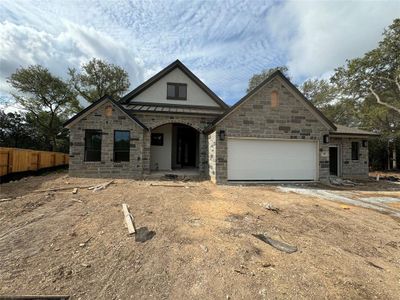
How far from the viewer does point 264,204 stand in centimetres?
714

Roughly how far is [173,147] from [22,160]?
9000 millimetres

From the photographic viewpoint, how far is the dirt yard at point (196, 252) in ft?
9.87

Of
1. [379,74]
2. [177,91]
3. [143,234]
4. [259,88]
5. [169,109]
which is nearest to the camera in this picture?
[143,234]

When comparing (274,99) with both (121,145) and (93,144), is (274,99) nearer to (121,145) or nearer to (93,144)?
(121,145)

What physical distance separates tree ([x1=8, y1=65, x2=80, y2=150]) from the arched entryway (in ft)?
57.7

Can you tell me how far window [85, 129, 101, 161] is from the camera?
40.0ft

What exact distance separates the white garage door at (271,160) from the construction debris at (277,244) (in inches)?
255

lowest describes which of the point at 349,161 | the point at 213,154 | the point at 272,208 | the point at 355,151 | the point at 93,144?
the point at 272,208

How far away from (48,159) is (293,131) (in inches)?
659

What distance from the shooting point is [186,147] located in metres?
18.3

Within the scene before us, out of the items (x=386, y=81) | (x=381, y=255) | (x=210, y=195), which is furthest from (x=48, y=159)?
(x=386, y=81)

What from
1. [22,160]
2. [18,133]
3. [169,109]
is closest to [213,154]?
[169,109]

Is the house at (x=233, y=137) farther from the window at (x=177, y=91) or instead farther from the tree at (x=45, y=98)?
the tree at (x=45, y=98)

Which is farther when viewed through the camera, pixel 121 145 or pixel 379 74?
pixel 379 74
